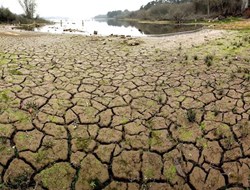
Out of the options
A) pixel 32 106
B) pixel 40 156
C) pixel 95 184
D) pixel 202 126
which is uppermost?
pixel 32 106

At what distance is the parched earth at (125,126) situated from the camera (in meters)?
3.08

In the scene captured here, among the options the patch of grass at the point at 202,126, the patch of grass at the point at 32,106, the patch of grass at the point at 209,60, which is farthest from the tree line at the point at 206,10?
the patch of grass at the point at 32,106

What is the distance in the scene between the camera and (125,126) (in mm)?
3861

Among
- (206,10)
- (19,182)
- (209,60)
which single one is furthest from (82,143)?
(206,10)

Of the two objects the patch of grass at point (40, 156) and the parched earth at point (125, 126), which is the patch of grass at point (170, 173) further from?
the patch of grass at point (40, 156)

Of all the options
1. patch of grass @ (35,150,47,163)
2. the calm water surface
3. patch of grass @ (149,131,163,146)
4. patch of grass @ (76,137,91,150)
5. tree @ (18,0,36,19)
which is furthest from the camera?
tree @ (18,0,36,19)

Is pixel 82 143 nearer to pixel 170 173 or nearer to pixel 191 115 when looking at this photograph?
pixel 170 173

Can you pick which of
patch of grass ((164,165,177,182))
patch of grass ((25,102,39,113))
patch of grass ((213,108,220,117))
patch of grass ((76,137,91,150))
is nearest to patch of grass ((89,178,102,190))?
patch of grass ((76,137,91,150))

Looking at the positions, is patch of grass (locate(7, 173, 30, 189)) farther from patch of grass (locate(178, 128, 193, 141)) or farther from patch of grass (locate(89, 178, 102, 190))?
patch of grass (locate(178, 128, 193, 141))

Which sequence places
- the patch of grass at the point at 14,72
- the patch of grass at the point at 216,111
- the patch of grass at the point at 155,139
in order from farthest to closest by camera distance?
1. the patch of grass at the point at 14,72
2. the patch of grass at the point at 216,111
3. the patch of grass at the point at 155,139

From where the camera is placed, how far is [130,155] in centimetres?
337

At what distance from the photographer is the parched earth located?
3.08 meters

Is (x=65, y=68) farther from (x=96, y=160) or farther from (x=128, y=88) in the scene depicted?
(x=96, y=160)

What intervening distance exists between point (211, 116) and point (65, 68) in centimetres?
366
